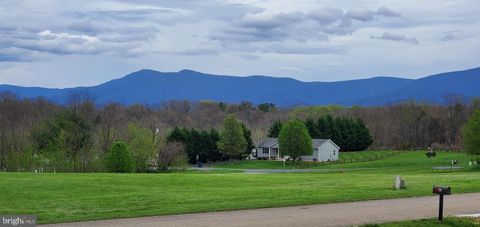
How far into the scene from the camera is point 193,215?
54.9 feet

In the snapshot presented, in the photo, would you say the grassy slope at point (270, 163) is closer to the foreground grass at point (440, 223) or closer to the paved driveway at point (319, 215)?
the paved driveway at point (319, 215)

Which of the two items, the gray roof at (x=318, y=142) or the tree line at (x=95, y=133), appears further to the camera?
the gray roof at (x=318, y=142)

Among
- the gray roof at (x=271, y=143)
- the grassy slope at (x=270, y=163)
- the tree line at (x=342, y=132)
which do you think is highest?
the tree line at (x=342, y=132)

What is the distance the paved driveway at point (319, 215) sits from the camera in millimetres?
15367

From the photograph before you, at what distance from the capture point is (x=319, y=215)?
1662 centimetres

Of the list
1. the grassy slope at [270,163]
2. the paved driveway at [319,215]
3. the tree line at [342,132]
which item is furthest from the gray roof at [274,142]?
the paved driveway at [319,215]

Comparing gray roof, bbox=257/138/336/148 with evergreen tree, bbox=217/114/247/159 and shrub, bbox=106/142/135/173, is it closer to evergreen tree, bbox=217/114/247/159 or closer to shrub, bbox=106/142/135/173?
evergreen tree, bbox=217/114/247/159

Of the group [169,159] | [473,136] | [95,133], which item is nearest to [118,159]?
[169,159]

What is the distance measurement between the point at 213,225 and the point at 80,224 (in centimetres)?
323

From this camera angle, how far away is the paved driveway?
15367 millimetres

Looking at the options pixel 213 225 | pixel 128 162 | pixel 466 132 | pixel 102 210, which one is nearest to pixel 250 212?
pixel 213 225

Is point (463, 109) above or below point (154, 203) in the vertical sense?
above

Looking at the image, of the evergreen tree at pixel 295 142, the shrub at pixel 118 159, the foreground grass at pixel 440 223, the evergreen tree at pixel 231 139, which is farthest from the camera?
the evergreen tree at pixel 231 139

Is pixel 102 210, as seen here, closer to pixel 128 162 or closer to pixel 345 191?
pixel 345 191
